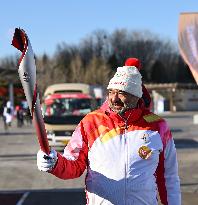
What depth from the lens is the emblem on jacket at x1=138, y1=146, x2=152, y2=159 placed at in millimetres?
3297

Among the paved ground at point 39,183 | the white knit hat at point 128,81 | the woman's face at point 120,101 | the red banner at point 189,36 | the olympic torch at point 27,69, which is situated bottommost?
the paved ground at point 39,183

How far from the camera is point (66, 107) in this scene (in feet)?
59.3

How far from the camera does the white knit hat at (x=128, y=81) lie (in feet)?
11.0

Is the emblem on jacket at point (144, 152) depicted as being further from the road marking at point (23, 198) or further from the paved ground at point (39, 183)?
the road marking at point (23, 198)

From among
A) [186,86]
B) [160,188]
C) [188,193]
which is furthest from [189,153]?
[186,86]

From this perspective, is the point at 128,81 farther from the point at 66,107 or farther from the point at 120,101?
the point at 66,107

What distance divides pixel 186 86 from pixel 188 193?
151ft

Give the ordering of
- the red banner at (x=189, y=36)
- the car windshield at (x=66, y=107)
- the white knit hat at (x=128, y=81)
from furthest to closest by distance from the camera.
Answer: the car windshield at (x=66, y=107), the red banner at (x=189, y=36), the white knit hat at (x=128, y=81)

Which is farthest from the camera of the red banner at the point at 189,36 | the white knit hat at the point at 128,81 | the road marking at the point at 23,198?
the red banner at the point at 189,36

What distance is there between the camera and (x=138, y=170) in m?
3.28

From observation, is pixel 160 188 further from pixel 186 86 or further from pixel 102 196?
pixel 186 86

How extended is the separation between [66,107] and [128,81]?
48.3ft

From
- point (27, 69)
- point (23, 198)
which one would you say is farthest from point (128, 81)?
point (23, 198)

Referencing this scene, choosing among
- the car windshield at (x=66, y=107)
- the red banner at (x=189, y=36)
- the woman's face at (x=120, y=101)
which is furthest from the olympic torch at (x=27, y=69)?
the car windshield at (x=66, y=107)
